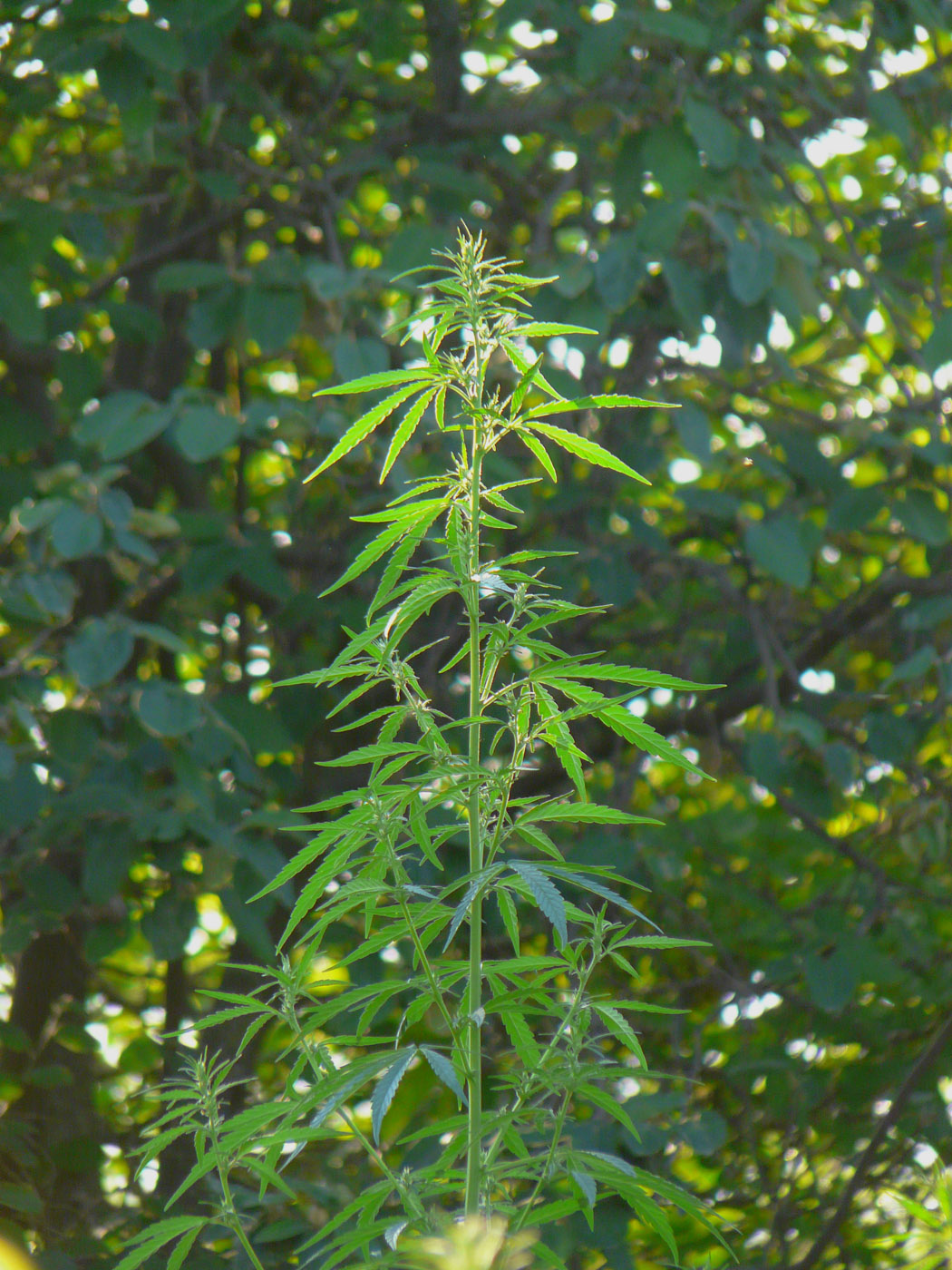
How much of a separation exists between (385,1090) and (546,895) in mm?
176

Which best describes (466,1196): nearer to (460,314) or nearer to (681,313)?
(460,314)

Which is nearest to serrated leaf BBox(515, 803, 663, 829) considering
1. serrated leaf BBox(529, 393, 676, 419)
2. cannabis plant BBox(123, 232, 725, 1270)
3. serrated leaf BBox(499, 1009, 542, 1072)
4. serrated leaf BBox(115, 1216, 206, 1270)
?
cannabis plant BBox(123, 232, 725, 1270)

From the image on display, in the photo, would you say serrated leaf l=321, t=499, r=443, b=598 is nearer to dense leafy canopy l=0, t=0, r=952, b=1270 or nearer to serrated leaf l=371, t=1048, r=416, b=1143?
serrated leaf l=371, t=1048, r=416, b=1143

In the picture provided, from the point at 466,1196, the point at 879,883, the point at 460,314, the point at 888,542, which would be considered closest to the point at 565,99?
the point at 888,542

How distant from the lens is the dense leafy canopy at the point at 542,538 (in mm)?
2252

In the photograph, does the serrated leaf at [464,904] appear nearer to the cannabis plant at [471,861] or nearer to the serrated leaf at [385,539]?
the cannabis plant at [471,861]

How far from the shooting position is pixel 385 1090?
79 centimetres

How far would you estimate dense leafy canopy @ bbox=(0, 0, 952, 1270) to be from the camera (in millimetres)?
2252

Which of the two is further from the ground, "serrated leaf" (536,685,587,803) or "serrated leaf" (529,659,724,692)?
"serrated leaf" (529,659,724,692)

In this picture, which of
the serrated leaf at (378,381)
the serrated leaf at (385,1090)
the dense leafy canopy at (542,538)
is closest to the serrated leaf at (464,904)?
the serrated leaf at (385,1090)

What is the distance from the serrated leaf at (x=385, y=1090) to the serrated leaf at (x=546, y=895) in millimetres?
144

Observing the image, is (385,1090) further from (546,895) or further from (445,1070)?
(546,895)

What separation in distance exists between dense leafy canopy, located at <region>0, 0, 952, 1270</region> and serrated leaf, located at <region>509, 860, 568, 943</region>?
1.28 metres

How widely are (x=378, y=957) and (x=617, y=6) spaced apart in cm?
187
